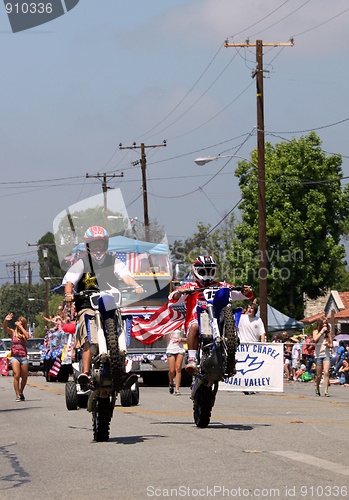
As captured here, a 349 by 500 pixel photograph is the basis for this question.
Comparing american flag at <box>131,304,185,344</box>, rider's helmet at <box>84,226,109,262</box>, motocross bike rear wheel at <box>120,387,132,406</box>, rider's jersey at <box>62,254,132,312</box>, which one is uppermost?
rider's helmet at <box>84,226,109,262</box>

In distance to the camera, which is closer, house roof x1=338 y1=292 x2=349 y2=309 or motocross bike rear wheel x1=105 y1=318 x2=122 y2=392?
motocross bike rear wheel x1=105 y1=318 x2=122 y2=392

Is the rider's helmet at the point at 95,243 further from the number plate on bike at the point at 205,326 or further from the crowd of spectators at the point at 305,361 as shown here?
the crowd of spectators at the point at 305,361

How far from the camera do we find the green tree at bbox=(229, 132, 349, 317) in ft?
156

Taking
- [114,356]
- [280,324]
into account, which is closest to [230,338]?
[114,356]

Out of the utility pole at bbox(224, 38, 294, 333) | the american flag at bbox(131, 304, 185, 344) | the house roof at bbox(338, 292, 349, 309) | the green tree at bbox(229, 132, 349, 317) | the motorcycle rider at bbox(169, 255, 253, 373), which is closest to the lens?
the motorcycle rider at bbox(169, 255, 253, 373)

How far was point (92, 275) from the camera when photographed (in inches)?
410

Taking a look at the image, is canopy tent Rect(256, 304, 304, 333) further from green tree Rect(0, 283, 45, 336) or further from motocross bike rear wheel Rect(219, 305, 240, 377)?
green tree Rect(0, 283, 45, 336)

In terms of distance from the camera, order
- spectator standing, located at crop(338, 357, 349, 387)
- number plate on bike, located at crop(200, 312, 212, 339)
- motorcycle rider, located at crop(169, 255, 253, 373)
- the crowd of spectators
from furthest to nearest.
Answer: the crowd of spectators < spectator standing, located at crop(338, 357, 349, 387) < motorcycle rider, located at crop(169, 255, 253, 373) < number plate on bike, located at crop(200, 312, 212, 339)

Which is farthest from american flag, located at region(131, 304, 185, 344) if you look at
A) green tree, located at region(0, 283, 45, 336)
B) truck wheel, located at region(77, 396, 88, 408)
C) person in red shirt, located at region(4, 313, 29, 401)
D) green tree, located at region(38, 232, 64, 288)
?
green tree, located at region(0, 283, 45, 336)

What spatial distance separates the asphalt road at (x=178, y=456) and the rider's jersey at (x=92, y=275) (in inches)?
64.5

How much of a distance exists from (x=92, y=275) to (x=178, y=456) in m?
2.79

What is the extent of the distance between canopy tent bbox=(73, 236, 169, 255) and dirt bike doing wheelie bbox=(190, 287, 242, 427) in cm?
1295

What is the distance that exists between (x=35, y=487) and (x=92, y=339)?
2674 mm

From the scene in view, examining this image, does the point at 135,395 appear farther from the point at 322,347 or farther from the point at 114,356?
the point at 114,356
